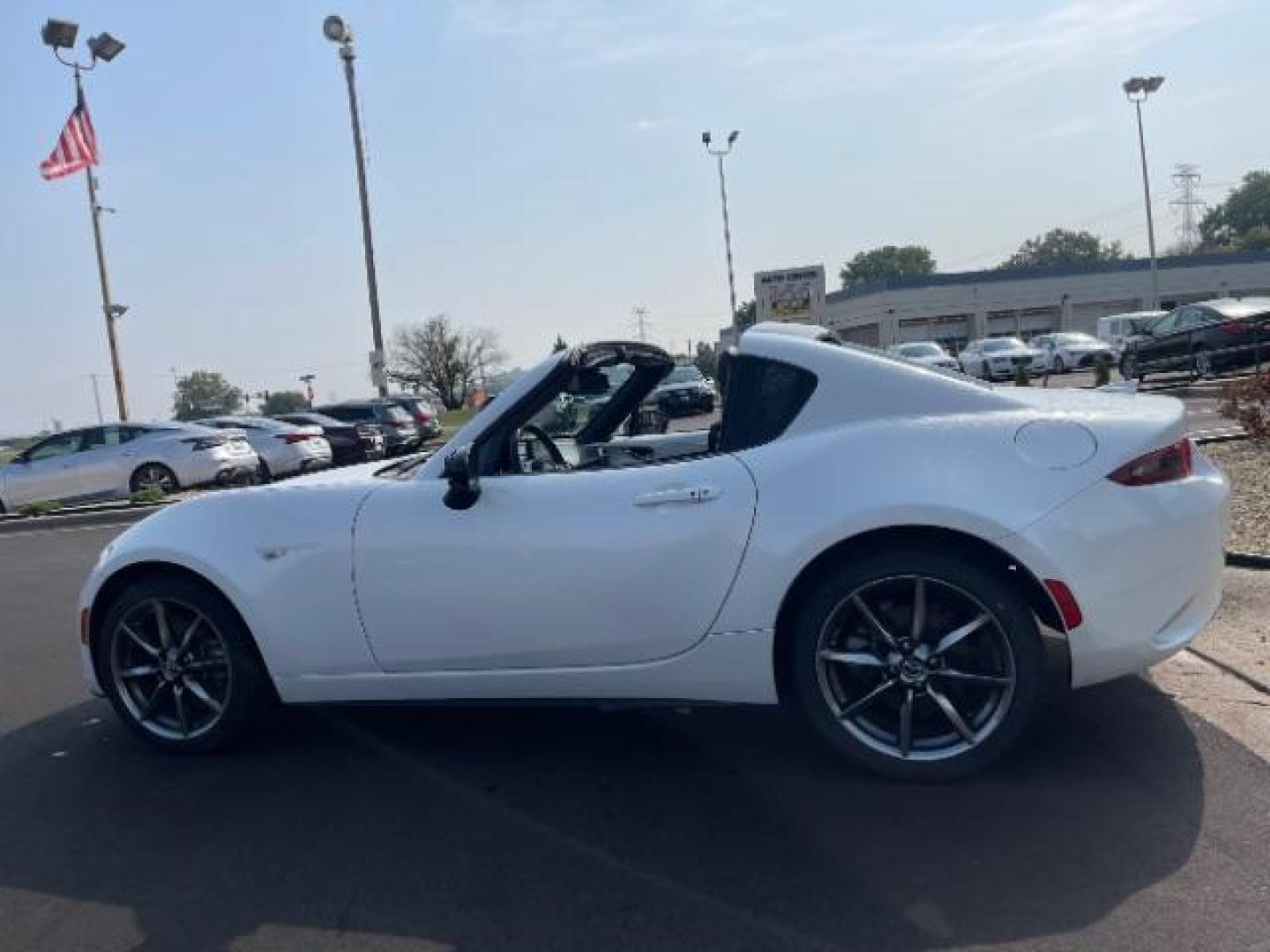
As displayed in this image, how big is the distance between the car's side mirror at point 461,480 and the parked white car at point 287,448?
1610 centimetres

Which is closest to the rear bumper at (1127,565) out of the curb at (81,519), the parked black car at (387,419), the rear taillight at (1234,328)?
the curb at (81,519)

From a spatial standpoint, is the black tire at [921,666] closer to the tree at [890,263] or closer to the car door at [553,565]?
the car door at [553,565]

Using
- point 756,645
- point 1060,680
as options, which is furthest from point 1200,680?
Answer: point 756,645

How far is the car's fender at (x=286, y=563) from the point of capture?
3971 mm

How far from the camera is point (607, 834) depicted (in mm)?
3406

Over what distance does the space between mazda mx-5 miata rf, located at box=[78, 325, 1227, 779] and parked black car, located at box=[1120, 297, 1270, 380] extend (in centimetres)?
1641

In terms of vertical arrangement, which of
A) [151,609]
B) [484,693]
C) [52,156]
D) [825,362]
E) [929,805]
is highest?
[52,156]

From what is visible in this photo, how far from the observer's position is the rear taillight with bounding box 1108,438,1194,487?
342 centimetres

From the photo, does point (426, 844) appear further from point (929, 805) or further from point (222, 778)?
point (929, 805)

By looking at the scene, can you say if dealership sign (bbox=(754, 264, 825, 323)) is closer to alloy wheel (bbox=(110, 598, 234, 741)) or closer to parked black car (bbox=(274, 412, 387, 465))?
parked black car (bbox=(274, 412, 387, 465))

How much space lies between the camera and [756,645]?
3.58 metres

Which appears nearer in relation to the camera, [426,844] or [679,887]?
[679,887]

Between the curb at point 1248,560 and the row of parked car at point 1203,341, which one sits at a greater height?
the row of parked car at point 1203,341

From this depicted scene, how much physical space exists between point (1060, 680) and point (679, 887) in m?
2.22
